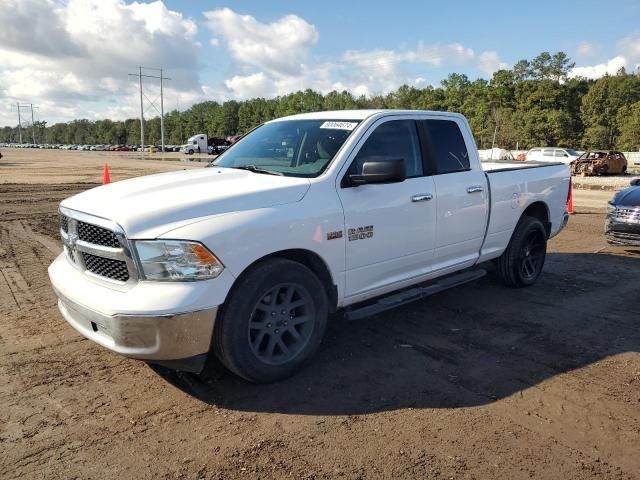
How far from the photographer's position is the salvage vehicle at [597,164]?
103 ft

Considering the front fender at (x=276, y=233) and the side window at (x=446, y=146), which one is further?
the side window at (x=446, y=146)

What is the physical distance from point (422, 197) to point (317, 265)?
4.12ft

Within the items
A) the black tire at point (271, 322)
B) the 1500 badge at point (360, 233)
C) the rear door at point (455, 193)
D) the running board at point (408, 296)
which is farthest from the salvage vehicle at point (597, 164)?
the black tire at point (271, 322)

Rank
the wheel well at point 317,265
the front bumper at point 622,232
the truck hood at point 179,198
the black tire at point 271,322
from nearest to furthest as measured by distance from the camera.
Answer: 1. the truck hood at point 179,198
2. the black tire at point 271,322
3. the wheel well at point 317,265
4. the front bumper at point 622,232

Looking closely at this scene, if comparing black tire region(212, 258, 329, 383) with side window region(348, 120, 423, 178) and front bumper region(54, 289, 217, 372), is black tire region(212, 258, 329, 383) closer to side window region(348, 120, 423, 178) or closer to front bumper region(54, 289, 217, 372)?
front bumper region(54, 289, 217, 372)

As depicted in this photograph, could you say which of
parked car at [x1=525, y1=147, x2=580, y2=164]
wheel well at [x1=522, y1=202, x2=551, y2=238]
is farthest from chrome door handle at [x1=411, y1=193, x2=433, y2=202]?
parked car at [x1=525, y1=147, x2=580, y2=164]

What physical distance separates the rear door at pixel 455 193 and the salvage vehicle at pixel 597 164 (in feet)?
98.3

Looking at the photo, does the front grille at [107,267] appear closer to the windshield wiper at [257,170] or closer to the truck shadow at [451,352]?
the truck shadow at [451,352]

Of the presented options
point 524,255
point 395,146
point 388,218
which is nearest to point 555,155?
point 524,255

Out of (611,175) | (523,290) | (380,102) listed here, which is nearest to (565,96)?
(380,102)

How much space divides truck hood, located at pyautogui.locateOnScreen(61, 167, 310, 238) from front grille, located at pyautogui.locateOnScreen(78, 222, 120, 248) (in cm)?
10

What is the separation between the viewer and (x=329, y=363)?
13.1 ft

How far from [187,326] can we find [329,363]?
1338 millimetres

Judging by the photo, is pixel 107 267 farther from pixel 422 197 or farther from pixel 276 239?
pixel 422 197
